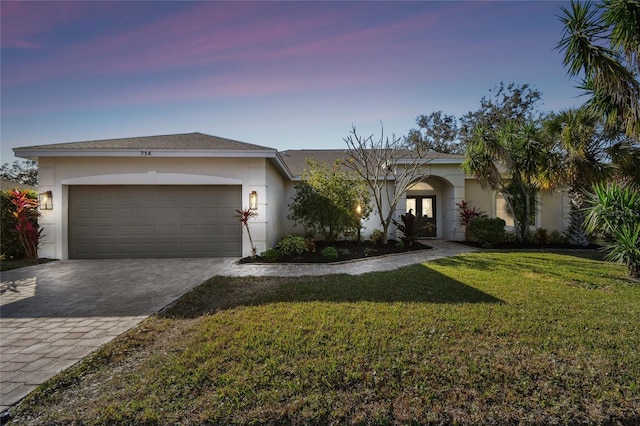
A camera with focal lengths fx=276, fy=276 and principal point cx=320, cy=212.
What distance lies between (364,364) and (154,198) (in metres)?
9.24

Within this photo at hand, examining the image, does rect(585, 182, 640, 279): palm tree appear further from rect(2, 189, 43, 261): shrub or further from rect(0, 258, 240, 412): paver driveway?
rect(2, 189, 43, 261): shrub

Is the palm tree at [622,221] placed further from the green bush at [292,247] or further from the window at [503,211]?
the green bush at [292,247]

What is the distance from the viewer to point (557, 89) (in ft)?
37.9

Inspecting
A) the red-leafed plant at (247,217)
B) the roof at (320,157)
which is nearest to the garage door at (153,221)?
the red-leafed plant at (247,217)

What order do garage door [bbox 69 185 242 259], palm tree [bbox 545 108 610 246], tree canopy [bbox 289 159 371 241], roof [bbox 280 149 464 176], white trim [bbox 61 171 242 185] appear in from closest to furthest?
white trim [bbox 61 171 242 185]
garage door [bbox 69 185 242 259]
palm tree [bbox 545 108 610 246]
tree canopy [bbox 289 159 371 241]
roof [bbox 280 149 464 176]

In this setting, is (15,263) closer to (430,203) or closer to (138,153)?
(138,153)

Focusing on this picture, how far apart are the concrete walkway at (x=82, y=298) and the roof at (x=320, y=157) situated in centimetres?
508

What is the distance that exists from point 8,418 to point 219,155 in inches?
298

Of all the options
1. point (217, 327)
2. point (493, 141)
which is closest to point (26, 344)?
point (217, 327)

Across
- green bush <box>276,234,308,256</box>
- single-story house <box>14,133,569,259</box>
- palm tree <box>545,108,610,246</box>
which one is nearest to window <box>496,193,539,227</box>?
palm tree <box>545,108,610,246</box>

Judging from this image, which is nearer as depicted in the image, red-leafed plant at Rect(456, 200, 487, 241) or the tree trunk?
Answer: the tree trunk

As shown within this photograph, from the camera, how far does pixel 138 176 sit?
9203mm

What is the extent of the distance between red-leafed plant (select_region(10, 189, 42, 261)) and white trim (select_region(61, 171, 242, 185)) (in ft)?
4.80

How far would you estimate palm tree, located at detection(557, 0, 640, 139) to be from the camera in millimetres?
6895
